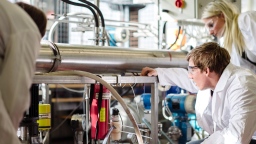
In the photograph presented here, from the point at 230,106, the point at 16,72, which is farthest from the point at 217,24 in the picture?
the point at 16,72

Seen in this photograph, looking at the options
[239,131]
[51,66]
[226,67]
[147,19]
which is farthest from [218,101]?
[147,19]

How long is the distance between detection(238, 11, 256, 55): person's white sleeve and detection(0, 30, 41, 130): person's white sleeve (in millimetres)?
1485

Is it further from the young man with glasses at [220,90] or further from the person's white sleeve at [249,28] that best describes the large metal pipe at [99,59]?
the person's white sleeve at [249,28]

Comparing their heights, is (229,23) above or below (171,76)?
above

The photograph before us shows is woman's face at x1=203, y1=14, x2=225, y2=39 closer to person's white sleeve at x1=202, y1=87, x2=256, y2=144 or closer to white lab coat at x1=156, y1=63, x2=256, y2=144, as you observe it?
white lab coat at x1=156, y1=63, x2=256, y2=144

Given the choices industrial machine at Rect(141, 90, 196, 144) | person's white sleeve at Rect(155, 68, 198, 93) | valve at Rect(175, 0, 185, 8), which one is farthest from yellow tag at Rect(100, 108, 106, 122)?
valve at Rect(175, 0, 185, 8)

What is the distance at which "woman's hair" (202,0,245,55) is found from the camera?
1.88 meters

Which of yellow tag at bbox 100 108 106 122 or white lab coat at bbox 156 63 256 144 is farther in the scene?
yellow tag at bbox 100 108 106 122

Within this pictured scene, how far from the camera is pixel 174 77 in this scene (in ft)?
5.89

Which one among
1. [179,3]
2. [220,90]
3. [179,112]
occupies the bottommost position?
[179,112]

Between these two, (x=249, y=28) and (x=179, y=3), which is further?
(x=179, y=3)

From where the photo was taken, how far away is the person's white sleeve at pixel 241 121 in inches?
49.1

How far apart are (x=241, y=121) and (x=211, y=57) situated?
1.25ft

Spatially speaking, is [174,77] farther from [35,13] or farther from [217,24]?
[35,13]
